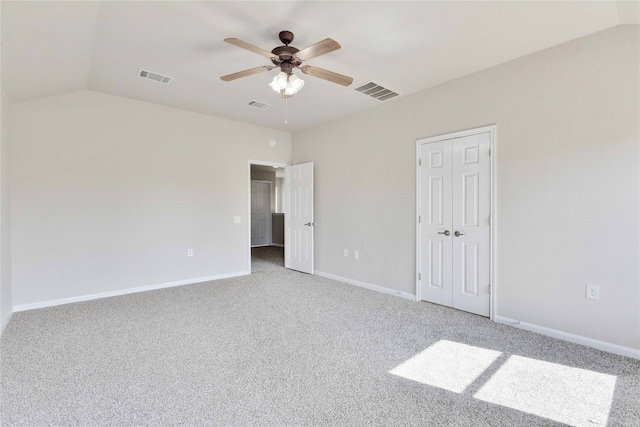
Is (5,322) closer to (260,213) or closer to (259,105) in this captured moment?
(259,105)

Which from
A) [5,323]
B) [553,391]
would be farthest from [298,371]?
[5,323]

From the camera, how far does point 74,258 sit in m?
3.92

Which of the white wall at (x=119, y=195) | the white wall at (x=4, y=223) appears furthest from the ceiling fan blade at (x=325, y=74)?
the white wall at (x=4, y=223)

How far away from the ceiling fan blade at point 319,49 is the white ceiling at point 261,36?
0.31 metres

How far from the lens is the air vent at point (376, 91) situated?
3.79 metres

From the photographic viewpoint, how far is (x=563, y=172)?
282 cm

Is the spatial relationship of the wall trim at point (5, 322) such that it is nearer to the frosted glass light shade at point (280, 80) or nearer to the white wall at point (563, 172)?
the frosted glass light shade at point (280, 80)

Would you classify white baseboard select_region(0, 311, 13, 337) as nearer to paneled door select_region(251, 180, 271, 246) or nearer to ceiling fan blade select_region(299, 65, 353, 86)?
ceiling fan blade select_region(299, 65, 353, 86)

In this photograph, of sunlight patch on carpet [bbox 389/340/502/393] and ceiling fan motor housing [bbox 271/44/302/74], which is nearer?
sunlight patch on carpet [bbox 389/340/502/393]

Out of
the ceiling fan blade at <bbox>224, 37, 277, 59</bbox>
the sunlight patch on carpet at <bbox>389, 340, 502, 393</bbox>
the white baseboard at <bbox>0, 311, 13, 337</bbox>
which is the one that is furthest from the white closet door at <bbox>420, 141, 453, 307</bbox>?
the white baseboard at <bbox>0, 311, 13, 337</bbox>

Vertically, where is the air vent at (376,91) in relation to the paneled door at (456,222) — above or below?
above

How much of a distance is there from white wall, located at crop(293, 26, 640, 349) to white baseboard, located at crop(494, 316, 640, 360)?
0.04 metres

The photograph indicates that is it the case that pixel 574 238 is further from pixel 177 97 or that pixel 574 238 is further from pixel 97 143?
pixel 97 143

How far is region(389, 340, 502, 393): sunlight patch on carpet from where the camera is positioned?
6.97 feet
